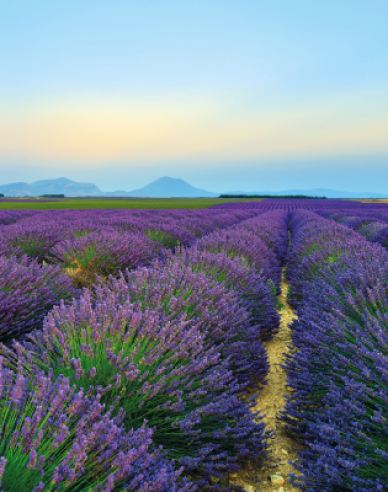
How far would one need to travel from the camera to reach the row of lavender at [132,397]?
3.05ft

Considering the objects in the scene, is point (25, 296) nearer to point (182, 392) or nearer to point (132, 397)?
point (132, 397)

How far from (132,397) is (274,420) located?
47.0 inches

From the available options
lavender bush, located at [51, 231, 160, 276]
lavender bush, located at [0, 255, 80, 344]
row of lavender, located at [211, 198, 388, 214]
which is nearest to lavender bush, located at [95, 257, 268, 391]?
lavender bush, located at [0, 255, 80, 344]

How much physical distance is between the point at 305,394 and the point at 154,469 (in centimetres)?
124

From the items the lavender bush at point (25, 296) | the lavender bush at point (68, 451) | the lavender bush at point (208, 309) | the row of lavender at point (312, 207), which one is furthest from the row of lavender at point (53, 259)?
the row of lavender at point (312, 207)

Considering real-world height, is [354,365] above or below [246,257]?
below

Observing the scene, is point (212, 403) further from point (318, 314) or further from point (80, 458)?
point (318, 314)

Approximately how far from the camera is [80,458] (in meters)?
0.83

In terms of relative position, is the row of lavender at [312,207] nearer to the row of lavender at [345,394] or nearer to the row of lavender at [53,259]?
the row of lavender at [53,259]

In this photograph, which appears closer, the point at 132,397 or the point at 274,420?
the point at 132,397

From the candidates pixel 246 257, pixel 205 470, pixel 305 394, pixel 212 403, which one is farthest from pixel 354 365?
pixel 246 257

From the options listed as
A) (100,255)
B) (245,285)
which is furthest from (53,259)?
(245,285)

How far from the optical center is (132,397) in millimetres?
1381

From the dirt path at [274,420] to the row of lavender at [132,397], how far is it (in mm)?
92
